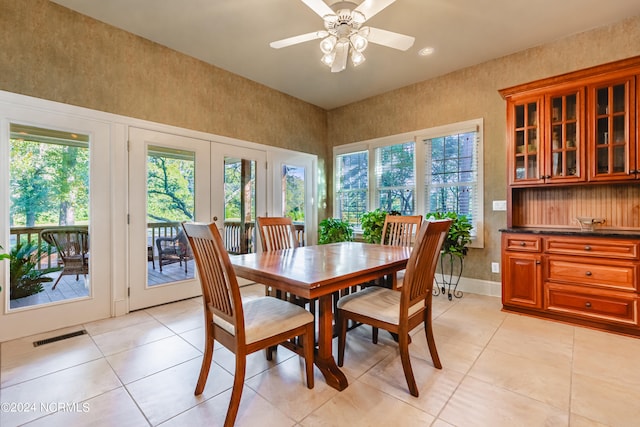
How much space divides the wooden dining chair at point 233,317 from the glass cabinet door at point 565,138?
2967 mm

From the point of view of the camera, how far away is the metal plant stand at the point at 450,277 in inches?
148

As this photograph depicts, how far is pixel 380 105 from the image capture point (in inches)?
181

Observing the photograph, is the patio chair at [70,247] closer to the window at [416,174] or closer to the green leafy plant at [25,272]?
the green leafy plant at [25,272]

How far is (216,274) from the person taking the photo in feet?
4.91

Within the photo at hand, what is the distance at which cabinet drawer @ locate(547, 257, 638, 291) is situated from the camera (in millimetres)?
2488

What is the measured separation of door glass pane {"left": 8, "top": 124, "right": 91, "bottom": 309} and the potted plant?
12.3 ft

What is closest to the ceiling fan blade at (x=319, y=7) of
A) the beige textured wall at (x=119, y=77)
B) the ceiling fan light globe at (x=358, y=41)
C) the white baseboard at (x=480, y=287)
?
the ceiling fan light globe at (x=358, y=41)

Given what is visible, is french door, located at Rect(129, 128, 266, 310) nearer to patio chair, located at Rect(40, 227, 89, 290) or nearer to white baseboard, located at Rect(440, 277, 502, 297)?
patio chair, located at Rect(40, 227, 89, 290)

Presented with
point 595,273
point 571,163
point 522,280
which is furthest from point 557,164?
point 522,280

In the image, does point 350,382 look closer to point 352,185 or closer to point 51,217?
point 51,217

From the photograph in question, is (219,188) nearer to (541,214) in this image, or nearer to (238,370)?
(238,370)

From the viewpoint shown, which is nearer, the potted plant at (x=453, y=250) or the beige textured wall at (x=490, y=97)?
the beige textured wall at (x=490, y=97)

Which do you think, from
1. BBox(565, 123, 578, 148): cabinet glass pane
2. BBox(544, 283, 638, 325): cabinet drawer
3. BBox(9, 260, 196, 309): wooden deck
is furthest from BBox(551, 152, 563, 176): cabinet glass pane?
BBox(9, 260, 196, 309): wooden deck

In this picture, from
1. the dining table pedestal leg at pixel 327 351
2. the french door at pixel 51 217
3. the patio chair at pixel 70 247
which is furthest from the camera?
the patio chair at pixel 70 247
